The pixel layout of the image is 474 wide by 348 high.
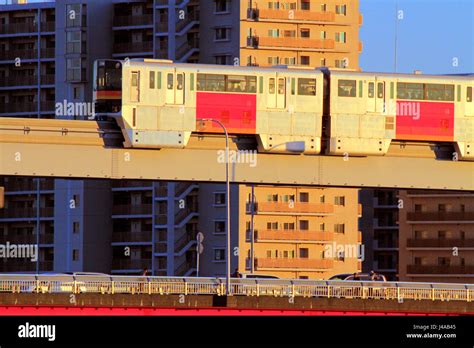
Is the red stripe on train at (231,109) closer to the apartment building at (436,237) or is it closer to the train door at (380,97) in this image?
the train door at (380,97)

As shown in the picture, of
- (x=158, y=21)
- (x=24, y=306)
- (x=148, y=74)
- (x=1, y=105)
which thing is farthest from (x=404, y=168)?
(x=1, y=105)

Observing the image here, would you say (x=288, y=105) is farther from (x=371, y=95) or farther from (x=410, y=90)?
(x=410, y=90)

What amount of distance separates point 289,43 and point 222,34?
19.7 ft

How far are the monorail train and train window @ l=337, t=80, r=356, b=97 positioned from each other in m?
0.05

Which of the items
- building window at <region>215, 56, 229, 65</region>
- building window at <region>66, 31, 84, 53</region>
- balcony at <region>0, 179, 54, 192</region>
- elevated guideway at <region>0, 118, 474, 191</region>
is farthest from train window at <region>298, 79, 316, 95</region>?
balcony at <region>0, 179, 54, 192</region>

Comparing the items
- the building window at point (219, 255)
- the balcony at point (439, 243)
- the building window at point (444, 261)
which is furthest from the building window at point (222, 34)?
the building window at point (444, 261)

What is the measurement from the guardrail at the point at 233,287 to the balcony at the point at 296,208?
250 ft

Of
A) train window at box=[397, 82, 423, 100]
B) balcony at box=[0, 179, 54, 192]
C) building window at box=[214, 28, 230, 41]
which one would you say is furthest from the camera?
balcony at box=[0, 179, 54, 192]

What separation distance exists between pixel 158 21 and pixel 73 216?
64.7 ft

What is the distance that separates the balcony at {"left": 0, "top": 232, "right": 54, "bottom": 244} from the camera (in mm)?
187750

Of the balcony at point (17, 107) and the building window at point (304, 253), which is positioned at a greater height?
the balcony at point (17, 107)

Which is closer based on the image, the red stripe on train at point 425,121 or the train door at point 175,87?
the train door at point 175,87

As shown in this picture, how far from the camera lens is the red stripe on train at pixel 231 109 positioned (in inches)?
4141
